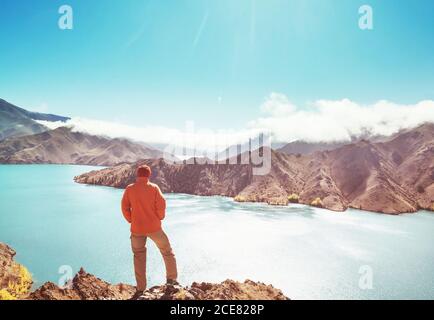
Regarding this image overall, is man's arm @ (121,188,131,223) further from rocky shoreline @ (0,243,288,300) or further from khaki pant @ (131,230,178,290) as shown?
rocky shoreline @ (0,243,288,300)

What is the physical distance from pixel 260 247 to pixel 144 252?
84.2 ft

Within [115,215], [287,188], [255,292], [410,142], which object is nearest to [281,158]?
[287,188]

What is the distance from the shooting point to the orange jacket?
6820mm

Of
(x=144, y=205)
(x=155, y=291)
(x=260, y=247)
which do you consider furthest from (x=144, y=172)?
(x=260, y=247)

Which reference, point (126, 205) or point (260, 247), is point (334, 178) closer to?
point (260, 247)

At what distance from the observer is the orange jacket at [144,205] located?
6.82 m

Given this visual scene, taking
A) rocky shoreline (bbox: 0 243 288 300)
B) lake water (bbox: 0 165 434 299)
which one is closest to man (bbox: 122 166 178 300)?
rocky shoreline (bbox: 0 243 288 300)

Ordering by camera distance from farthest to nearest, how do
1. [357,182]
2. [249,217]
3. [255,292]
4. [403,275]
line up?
[357,182], [249,217], [403,275], [255,292]

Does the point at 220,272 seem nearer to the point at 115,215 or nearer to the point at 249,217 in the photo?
the point at 249,217

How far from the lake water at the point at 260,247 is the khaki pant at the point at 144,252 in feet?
46.1

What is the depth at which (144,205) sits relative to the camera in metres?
6.83

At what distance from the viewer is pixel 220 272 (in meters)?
22.7
